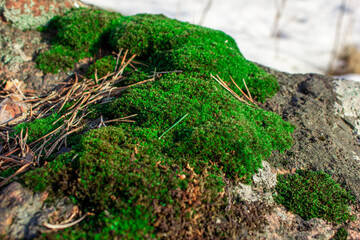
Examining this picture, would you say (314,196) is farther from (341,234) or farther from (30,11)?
(30,11)

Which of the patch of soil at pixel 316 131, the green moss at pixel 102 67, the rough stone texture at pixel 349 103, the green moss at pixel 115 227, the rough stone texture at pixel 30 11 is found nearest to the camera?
the green moss at pixel 115 227

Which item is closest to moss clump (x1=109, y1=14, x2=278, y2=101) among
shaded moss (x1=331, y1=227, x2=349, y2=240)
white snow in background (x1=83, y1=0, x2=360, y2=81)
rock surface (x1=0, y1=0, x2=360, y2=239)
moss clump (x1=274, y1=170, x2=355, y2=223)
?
rock surface (x1=0, y1=0, x2=360, y2=239)

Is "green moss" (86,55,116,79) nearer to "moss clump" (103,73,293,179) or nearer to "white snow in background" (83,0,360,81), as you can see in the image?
"moss clump" (103,73,293,179)

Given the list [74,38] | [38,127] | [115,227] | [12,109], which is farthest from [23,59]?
[115,227]

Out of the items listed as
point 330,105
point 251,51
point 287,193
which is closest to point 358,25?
point 251,51

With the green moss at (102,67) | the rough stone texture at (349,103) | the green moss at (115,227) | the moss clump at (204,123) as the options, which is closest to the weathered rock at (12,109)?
the green moss at (102,67)

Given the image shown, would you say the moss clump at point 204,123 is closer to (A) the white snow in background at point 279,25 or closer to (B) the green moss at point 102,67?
(B) the green moss at point 102,67
